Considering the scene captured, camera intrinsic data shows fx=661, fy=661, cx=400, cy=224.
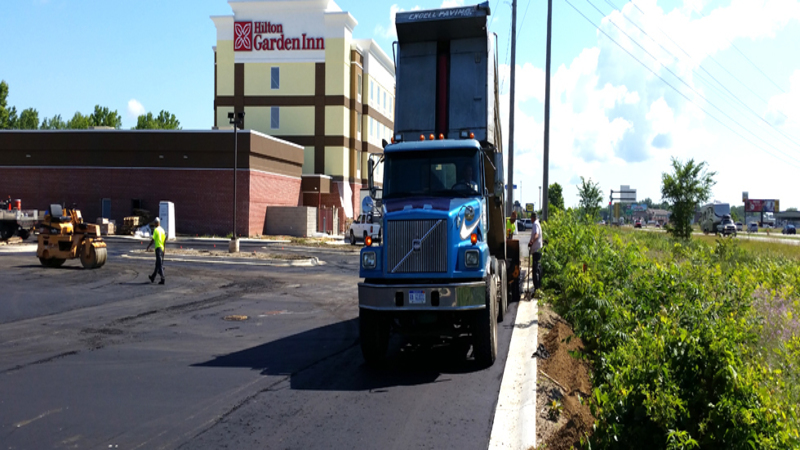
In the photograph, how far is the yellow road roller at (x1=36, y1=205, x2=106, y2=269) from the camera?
24.4 metres

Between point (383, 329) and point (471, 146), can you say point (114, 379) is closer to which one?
point (383, 329)

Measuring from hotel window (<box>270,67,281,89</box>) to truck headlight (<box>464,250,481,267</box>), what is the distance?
5545cm

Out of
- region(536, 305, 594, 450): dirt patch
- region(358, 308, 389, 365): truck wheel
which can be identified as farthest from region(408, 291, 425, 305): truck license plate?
region(536, 305, 594, 450): dirt patch

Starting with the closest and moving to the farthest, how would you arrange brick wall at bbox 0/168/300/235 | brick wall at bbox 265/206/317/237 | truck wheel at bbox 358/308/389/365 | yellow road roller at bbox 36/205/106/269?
truck wheel at bbox 358/308/389/365 < yellow road roller at bbox 36/205/106/269 < brick wall at bbox 0/168/300/235 < brick wall at bbox 265/206/317/237

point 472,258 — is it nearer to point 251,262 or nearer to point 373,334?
point 373,334

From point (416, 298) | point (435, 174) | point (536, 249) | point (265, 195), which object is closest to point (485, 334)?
point (416, 298)

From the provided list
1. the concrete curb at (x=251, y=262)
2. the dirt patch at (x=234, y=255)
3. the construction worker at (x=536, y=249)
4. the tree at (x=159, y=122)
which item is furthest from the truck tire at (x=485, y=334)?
the tree at (x=159, y=122)

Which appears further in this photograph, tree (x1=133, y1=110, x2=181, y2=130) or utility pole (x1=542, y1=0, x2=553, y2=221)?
tree (x1=133, y1=110, x2=181, y2=130)

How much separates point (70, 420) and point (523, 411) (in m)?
4.88

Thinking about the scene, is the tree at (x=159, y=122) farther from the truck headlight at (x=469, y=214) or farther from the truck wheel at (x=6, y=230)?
the truck headlight at (x=469, y=214)

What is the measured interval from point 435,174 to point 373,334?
2.76 metres

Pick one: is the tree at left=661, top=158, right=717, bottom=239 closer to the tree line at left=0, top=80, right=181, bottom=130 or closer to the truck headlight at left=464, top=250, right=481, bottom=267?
the truck headlight at left=464, top=250, right=481, bottom=267

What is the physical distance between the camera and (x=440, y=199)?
10250mm

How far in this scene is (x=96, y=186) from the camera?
49.5 m
